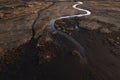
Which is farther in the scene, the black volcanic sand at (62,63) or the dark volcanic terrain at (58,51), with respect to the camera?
the dark volcanic terrain at (58,51)

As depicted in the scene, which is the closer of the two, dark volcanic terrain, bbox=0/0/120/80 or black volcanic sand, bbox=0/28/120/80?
black volcanic sand, bbox=0/28/120/80

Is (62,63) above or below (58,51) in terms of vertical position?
below

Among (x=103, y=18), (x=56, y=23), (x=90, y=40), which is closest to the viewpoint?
(x=90, y=40)

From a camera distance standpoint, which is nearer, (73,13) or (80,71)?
(80,71)

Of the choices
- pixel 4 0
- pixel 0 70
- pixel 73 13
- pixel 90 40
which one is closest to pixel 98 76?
pixel 90 40

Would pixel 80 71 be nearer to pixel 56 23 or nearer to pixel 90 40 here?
pixel 90 40

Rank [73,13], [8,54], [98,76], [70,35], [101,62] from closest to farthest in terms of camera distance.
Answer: [98,76]
[101,62]
[8,54]
[70,35]
[73,13]

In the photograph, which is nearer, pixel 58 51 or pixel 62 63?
pixel 62 63
